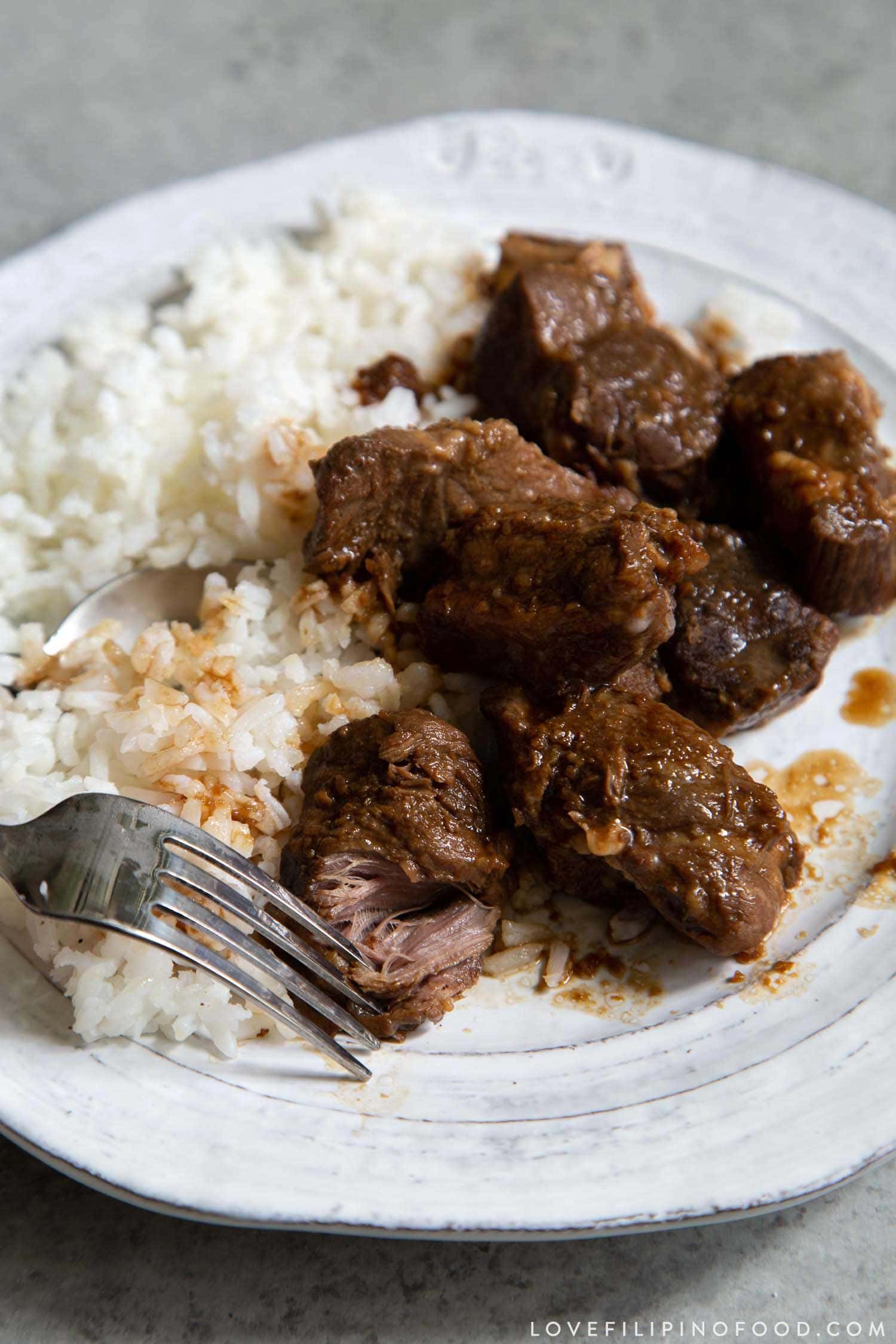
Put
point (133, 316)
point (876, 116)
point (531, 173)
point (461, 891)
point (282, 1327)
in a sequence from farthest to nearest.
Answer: point (876, 116)
point (531, 173)
point (133, 316)
point (461, 891)
point (282, 1327)

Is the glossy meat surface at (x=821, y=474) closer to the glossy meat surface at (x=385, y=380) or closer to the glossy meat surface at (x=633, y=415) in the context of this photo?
the glossy meat surface at (x=633, y=415)

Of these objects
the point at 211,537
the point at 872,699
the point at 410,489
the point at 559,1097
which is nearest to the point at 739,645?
the point at 872,699

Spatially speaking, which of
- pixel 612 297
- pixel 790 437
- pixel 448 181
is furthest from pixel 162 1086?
pixel 448 181

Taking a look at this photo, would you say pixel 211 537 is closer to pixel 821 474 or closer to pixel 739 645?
pixel 739 645

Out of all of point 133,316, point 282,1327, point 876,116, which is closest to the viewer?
point 282,1327

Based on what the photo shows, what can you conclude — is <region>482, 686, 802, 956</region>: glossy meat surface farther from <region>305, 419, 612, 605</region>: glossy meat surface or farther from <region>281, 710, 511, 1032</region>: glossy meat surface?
<region>305, 419, 612, 605</region>: glossy meat surface

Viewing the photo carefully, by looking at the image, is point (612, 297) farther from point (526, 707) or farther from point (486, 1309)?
point (486, 1309)
